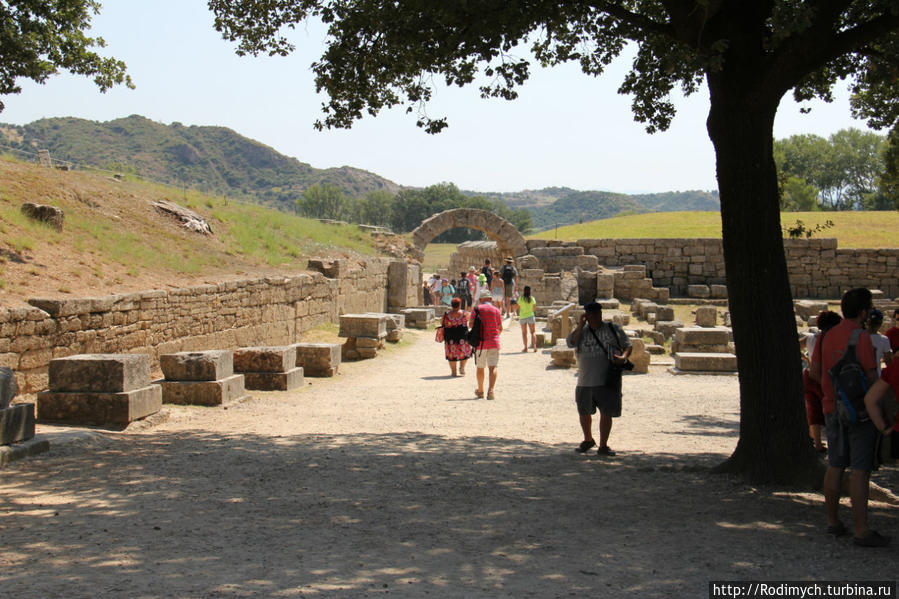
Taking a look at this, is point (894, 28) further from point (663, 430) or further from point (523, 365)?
point (523, 365)

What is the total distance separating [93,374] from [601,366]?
5.74m

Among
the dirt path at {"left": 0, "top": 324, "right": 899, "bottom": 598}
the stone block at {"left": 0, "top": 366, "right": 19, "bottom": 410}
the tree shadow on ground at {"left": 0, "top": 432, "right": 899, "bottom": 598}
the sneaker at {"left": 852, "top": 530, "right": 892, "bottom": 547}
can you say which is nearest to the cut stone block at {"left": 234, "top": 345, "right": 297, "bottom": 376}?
the dirt path at {"left": 0, "top": 324, "right": 899, "bottom": 598}

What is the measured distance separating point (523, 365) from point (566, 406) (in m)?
4.28

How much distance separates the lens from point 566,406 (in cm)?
1186

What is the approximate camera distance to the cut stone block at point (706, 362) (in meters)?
15.0

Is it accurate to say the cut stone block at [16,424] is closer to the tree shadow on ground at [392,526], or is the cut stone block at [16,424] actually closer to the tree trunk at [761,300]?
the tree shadow on ground at [392,526]

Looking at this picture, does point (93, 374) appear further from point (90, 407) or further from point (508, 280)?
point (508, 280)

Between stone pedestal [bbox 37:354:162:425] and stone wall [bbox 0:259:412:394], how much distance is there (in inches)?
30.6

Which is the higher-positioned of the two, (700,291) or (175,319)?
(700,291)

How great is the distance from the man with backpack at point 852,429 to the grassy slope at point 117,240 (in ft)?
31.0

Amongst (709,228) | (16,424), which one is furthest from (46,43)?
(709,228)

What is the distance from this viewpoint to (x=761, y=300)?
663 cm

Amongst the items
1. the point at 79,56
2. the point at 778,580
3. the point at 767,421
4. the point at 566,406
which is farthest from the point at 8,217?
the point at 778,580

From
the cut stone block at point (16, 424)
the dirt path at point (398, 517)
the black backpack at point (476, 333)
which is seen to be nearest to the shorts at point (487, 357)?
the black backpack at point (476, 333)
